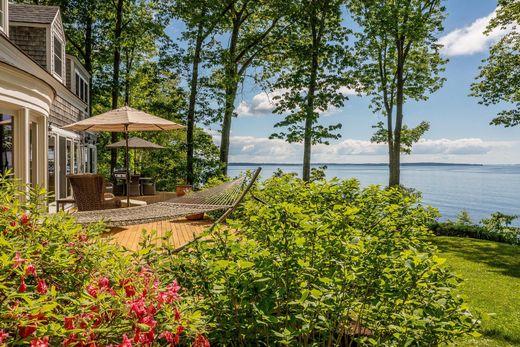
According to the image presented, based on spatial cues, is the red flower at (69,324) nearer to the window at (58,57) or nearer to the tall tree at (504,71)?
the window at (58,57)

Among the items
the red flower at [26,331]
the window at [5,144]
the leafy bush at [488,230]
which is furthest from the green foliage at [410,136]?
the red flower at [26,331]

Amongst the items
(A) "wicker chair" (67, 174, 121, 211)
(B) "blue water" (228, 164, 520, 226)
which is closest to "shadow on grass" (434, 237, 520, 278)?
(B) "blue water" (228, 164, 520, 226)

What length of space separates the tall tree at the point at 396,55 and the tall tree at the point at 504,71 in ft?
5.52

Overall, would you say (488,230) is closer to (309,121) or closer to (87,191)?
(309,121)

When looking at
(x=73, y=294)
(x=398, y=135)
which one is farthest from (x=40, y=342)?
(x=398, y=135)

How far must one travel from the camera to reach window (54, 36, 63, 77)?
10.8 m

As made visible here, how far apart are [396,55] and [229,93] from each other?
7556mm

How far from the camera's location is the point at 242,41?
15.7m

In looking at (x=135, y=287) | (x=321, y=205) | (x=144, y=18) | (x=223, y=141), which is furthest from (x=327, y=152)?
(x=135, y=287)

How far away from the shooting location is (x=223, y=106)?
47.6 feet

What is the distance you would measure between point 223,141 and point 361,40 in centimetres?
676

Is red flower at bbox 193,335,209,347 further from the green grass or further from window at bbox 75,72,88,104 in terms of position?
window at bbox 75,72,88,104

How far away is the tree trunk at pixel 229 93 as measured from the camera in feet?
46.5

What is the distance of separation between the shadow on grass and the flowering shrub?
7288 mm
